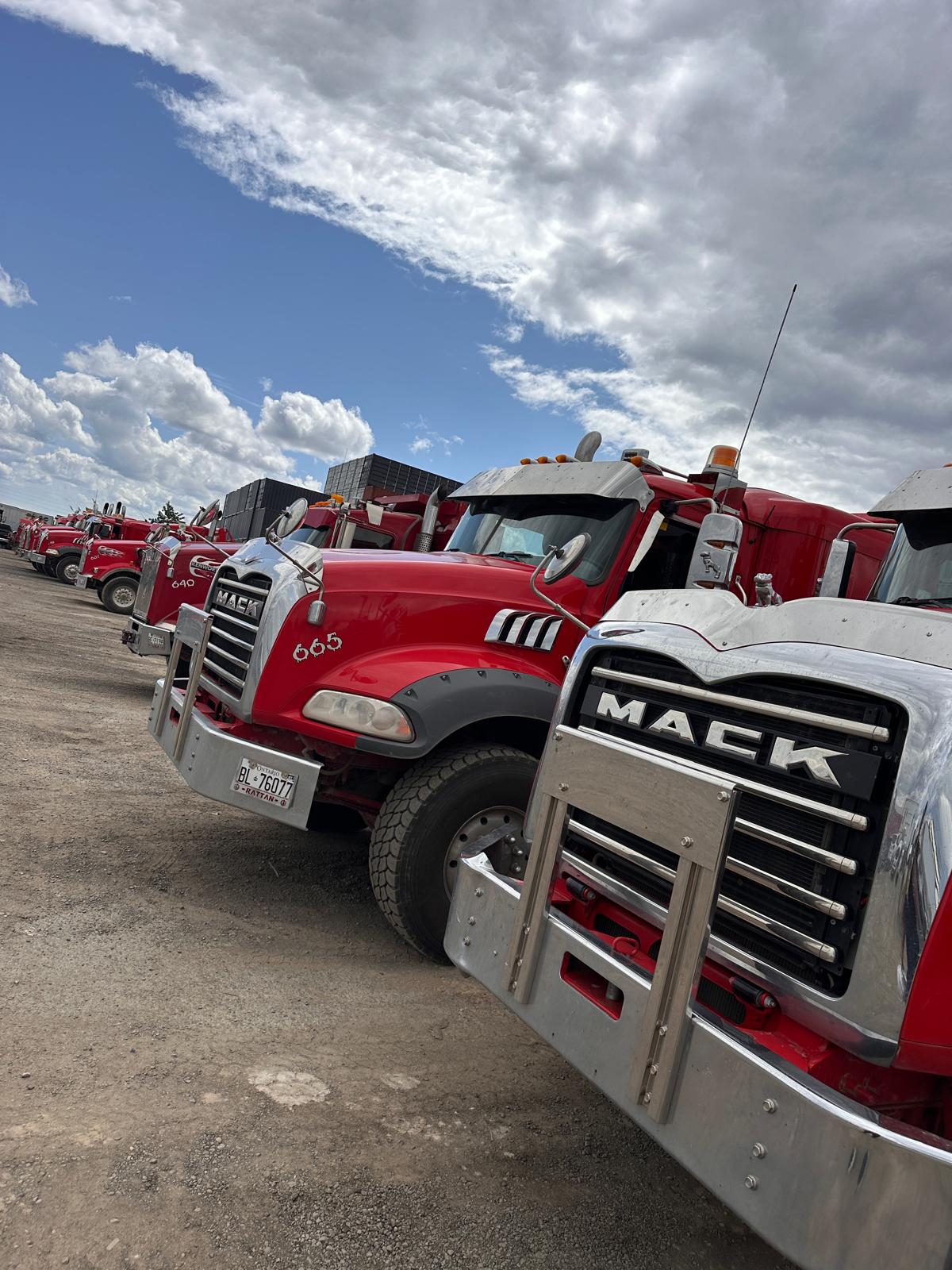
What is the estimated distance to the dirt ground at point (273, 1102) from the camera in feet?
7.57

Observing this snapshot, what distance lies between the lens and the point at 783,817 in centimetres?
218

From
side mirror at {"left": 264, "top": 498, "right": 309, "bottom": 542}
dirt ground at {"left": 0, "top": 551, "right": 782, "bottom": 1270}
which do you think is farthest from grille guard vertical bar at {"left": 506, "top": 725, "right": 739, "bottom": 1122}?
side mirror at {"left": 264, "top": 498, "right": 309, "bottom": 542}

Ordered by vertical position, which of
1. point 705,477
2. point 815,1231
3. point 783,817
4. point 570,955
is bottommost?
point 815,1231

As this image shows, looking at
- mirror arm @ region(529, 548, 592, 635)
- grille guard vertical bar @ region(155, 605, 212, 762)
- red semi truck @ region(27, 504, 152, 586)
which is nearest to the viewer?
mirror arm @ region(529, 548, 592, 635)

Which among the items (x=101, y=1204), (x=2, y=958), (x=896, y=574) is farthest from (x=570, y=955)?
(x=2, y=958)

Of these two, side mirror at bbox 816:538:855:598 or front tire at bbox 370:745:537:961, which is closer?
side mirror at bbox 816:538:855:598

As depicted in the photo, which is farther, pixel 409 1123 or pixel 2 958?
pixel 2 958

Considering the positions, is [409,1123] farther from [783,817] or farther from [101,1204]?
[783,817]

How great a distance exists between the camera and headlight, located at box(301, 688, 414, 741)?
401 centimetres

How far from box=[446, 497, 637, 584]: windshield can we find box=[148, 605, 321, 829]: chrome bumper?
167cm

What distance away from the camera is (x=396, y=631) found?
4332 mm

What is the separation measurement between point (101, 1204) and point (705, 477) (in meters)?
4.56

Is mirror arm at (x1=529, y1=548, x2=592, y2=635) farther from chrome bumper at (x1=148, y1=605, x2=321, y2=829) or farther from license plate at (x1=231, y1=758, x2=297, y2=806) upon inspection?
license plate at (x1=231, y1=758, x2=297, y2=806)

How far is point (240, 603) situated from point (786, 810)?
329 centimetres
